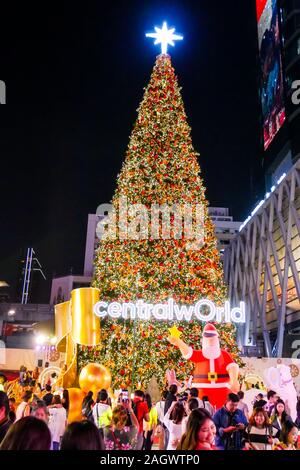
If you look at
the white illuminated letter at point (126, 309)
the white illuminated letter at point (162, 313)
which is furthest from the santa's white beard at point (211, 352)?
the white illuminated letter at point (126, 309)

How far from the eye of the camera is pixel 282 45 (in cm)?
5253

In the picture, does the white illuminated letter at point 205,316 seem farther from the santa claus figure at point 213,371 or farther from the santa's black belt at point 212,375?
the santa's black belt at point 212,375

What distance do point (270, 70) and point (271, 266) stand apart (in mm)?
32421

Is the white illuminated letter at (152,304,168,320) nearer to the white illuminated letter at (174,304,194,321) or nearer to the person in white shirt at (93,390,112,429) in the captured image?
the white illuminated letter at (174,304,194,321)

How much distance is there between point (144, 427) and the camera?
7.84 m

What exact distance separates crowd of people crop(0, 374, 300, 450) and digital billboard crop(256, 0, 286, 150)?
51388 mm

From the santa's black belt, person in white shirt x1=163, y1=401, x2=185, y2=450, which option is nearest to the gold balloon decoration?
the santa's black belt

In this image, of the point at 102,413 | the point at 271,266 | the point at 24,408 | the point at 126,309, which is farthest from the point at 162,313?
the point at 271,266

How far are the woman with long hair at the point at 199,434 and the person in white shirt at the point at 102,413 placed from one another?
3.40 metres

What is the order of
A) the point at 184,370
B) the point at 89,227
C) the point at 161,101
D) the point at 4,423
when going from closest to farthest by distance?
the point at 4,423 → the point at 184,370 → the point at 161,101 → the point at 89,227

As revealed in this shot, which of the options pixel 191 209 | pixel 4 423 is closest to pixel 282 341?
pixel 191 209
